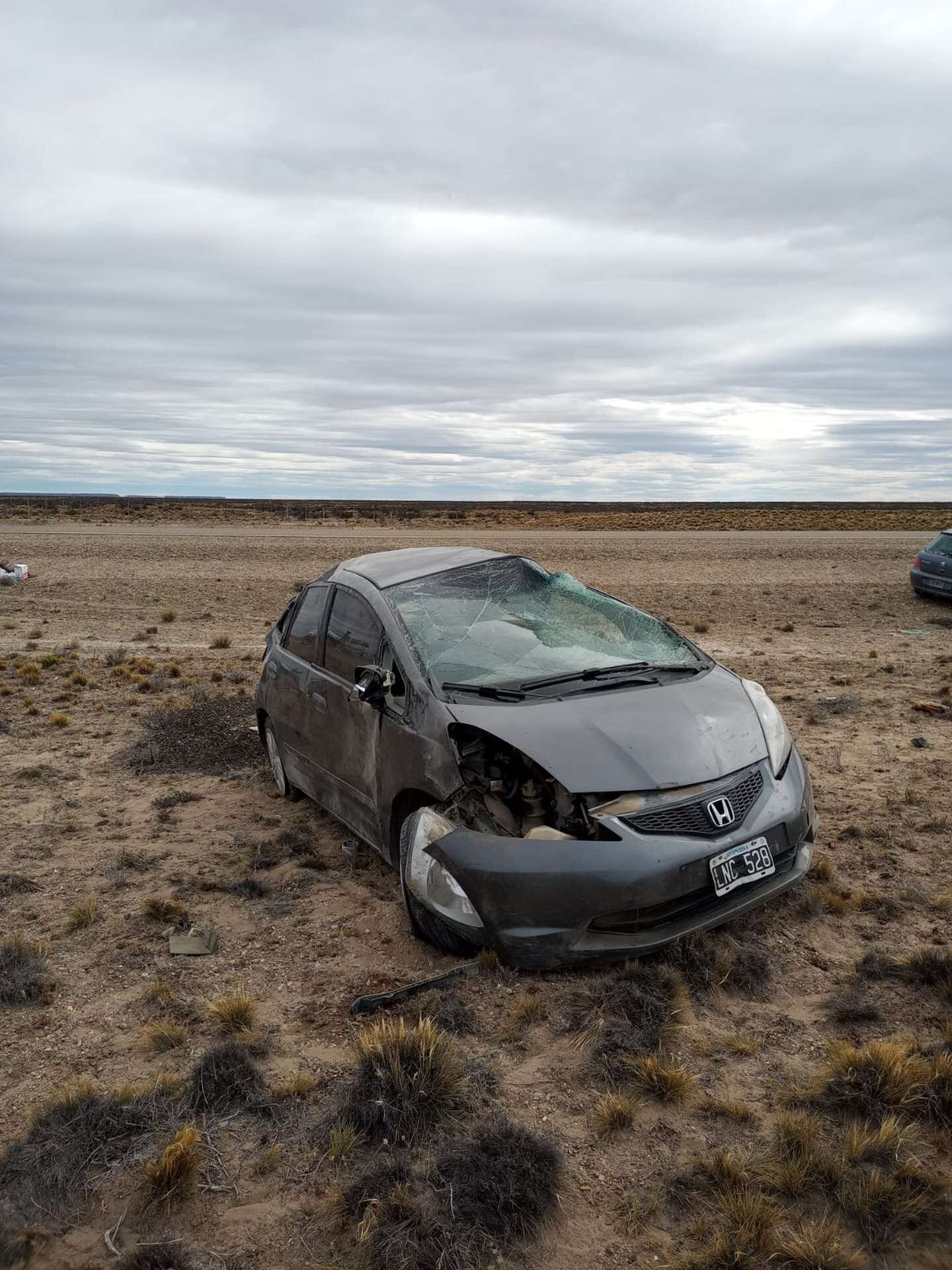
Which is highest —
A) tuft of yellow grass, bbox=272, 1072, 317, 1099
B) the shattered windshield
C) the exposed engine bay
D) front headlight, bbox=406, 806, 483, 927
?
the shattered windshield

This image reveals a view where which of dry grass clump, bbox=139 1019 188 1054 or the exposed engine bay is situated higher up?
the exposed engine bay

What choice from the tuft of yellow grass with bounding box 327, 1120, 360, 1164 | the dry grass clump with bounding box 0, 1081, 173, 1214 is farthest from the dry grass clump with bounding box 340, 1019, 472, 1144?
the dry grass clump with bounding box 0, 1081, 173, 1214

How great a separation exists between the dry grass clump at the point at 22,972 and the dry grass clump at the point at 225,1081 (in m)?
1.02

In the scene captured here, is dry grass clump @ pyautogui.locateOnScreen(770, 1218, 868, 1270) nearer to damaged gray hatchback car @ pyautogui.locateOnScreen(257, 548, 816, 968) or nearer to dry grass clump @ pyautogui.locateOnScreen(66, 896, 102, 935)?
damaged gray hatchback car @ pyautogui.locateOnScreen(257, 548, 816, 968)

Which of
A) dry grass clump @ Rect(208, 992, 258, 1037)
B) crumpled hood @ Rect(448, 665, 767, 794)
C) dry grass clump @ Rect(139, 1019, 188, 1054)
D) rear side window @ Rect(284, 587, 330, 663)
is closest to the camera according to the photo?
dry grass clump @ Rect(139, 1019, 188, 1054)

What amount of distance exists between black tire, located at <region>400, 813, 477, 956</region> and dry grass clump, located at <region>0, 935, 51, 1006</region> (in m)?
1.55

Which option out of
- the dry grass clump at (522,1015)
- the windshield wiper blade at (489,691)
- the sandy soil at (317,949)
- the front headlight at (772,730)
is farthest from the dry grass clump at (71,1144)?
the front headlight at (772,730)

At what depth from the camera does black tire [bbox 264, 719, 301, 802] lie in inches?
237

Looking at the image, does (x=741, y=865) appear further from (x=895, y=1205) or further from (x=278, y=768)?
(x=278, y=768)

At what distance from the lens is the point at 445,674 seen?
4348 mm

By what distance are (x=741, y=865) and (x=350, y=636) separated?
248 cm

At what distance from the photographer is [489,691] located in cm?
412

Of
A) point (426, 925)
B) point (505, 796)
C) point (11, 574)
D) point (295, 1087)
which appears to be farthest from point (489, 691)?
point (11, 574)

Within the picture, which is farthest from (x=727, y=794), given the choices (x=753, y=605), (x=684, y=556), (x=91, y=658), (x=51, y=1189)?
(x=684, y=556)
